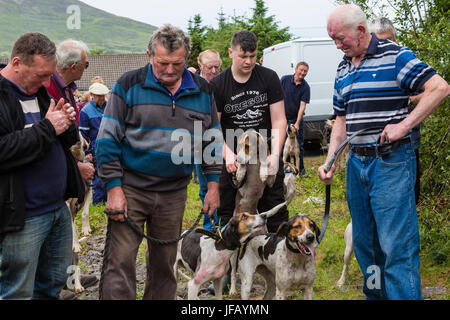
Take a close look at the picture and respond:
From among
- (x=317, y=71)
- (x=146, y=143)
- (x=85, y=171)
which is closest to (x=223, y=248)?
(x=85, y=171)

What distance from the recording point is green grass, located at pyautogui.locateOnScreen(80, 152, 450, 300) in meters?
5.06

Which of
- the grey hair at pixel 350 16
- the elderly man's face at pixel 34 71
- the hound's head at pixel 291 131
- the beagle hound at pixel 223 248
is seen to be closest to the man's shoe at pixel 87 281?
the beagle hound at pixel 223 248

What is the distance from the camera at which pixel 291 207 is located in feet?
27.3

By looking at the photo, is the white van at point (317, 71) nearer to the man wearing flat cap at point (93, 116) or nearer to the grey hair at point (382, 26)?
the man wearing flat cap at point (93, 116)

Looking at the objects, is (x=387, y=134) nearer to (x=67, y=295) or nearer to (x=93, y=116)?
(x=67, y=295)

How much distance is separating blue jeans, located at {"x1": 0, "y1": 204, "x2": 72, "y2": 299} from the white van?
1090 centimetres

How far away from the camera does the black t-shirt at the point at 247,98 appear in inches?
193

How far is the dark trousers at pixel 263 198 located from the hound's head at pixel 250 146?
32 cm

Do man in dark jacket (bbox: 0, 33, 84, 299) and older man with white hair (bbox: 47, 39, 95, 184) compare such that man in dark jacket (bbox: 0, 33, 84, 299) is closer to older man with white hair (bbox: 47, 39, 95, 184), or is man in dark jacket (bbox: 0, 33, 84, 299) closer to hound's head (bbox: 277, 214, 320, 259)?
older man with white hair (bbox: 47, 39, 95, 184)

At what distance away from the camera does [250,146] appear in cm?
484
